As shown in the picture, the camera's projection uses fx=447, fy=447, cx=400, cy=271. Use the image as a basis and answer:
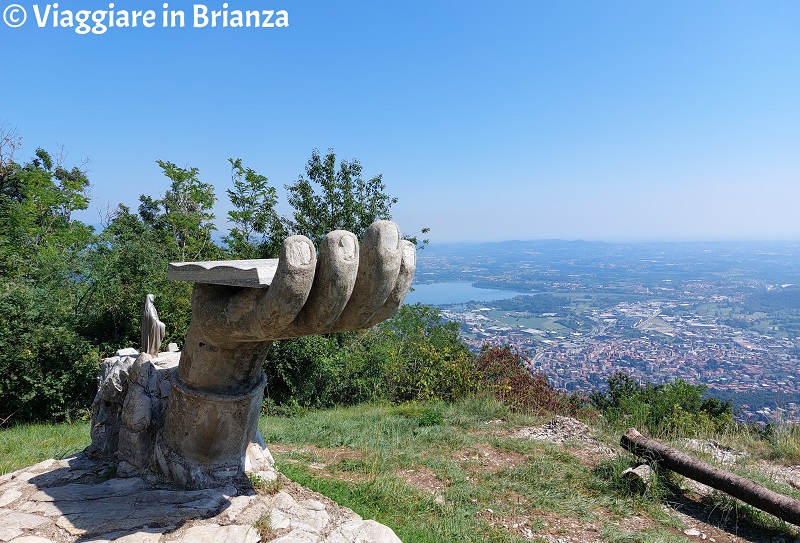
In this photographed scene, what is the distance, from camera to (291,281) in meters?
2.21

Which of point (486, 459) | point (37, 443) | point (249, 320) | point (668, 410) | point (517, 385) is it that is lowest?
point (517, 385)

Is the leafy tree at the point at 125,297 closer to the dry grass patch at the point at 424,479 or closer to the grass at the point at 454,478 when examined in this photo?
the grass at the point at 454,478

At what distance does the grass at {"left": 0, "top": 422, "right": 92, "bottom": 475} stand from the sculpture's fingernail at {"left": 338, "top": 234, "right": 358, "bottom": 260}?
4.32 meters

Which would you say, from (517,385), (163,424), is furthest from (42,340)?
(517,385)

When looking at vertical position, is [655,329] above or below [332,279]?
below

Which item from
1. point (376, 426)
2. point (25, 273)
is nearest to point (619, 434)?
point (376, 426)

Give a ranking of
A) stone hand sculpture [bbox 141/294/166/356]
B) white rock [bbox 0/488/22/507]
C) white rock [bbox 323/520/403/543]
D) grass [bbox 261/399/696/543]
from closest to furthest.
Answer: white rock [bbox 323/520/403/543] → white rock [bbox 0/488/22/507] → grass [bbox 261/399/696/543] → stone hand sculpture [bbox 141/294/166/356]

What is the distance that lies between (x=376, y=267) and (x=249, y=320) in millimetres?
837

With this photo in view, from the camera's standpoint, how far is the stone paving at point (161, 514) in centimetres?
267

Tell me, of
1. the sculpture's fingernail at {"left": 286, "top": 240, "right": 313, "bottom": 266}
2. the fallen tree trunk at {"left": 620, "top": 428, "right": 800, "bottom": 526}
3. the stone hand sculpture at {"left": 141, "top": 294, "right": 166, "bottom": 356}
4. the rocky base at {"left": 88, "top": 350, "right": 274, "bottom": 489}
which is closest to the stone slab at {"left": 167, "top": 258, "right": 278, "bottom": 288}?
the sculpture's fingernail at {"left": 286, "top": 240, "right": 313, "bottom": 266}

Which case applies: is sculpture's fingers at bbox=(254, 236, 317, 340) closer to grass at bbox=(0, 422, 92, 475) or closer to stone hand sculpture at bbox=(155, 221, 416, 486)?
stone hand sculpture at bbox=(155, 221, 416, 486)

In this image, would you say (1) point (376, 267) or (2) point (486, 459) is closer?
(1) point (376, 267)

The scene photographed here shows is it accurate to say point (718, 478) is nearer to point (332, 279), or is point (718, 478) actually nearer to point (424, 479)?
point (424, 479)

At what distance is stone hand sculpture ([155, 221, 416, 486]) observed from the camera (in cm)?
227
